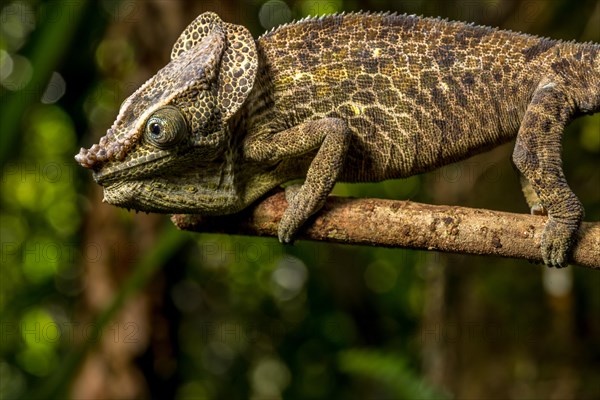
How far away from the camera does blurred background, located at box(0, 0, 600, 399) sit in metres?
4.64

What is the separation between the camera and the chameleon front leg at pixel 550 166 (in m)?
2.20

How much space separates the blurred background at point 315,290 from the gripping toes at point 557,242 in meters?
1.11

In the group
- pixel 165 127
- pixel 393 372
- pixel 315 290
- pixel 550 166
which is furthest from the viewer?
pixel 315 290

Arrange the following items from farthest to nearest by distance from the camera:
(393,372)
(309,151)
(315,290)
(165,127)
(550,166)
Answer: (315,290) < (393,372) < (309,151) < (550,166) < (165,127)

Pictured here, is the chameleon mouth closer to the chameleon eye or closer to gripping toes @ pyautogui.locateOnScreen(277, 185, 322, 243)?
the chameleon eye

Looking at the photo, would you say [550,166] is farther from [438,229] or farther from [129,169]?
[129,169]

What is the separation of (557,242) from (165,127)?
51.6 inches

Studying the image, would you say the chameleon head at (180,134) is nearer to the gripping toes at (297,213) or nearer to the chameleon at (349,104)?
the chameleon at (349,104)

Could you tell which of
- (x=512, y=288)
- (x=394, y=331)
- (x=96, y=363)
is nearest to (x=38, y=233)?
(x=96, y=363)

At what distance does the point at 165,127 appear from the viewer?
7.05ft

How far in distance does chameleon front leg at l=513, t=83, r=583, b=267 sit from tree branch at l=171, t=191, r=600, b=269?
6 centimetres

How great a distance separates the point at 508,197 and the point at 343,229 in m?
3.21

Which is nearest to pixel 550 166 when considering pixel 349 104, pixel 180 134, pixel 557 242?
pixel 557 242

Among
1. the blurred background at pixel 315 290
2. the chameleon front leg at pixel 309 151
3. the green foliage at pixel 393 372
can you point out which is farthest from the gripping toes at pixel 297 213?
the green foliage at pixel 393 372
